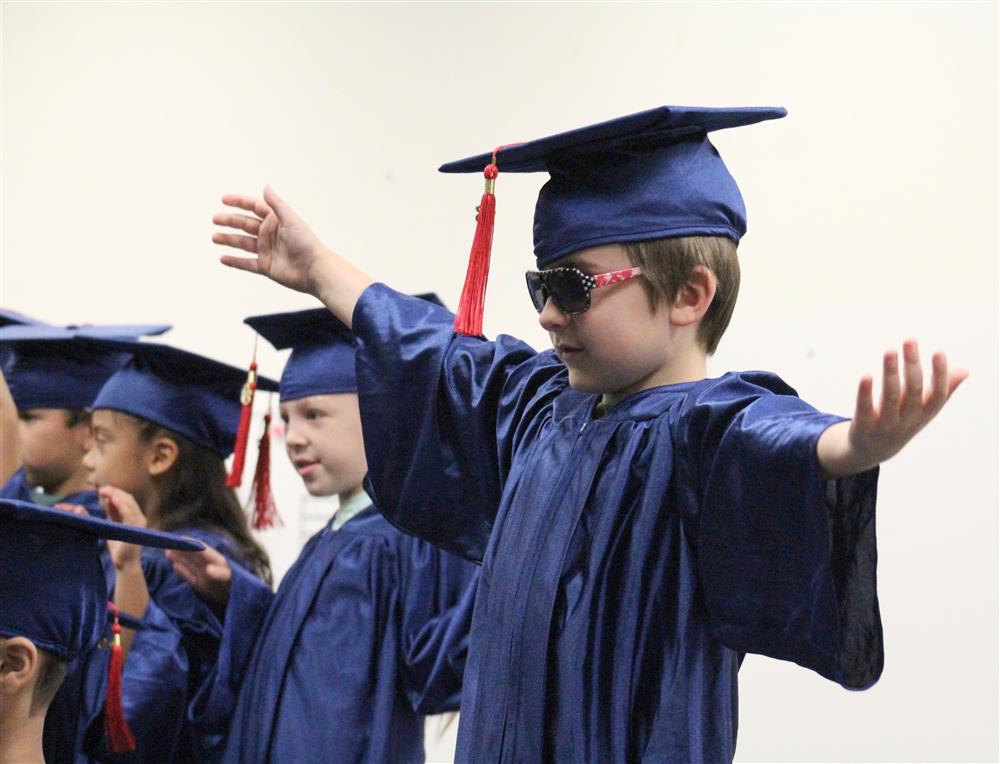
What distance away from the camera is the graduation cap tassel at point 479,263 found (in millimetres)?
1683

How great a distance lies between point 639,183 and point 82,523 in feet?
3.42

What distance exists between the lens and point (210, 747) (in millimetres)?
2646

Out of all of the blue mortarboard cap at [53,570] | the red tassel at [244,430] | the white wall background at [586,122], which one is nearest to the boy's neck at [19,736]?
the blue mortarboard cap at [53,570]

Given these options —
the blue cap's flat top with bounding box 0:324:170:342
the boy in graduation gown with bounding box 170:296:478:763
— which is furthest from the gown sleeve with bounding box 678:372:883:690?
the blue cap's flat top with bounding box 0:324:170:342

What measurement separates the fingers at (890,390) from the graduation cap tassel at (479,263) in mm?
631

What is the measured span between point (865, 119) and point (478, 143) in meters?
1.12

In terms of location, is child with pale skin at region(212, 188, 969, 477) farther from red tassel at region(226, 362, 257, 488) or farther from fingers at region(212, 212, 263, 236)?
red tassel at region(226, 362, 257, 488)

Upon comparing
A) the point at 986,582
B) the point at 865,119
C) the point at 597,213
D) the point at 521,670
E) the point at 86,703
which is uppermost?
the point at 865,119

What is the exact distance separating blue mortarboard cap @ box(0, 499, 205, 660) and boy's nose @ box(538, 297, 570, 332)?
0.79 m

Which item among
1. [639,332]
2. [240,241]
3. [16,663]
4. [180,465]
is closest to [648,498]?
[639,332]

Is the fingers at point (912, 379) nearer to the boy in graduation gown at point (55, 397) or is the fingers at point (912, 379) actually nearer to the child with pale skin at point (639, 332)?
the child with pale skin at point (639, 332)

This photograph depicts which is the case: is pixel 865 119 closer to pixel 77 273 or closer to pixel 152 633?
pixel 152 633

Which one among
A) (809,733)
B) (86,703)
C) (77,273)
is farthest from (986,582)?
(77,273)

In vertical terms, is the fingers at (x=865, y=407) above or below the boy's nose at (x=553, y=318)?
below
